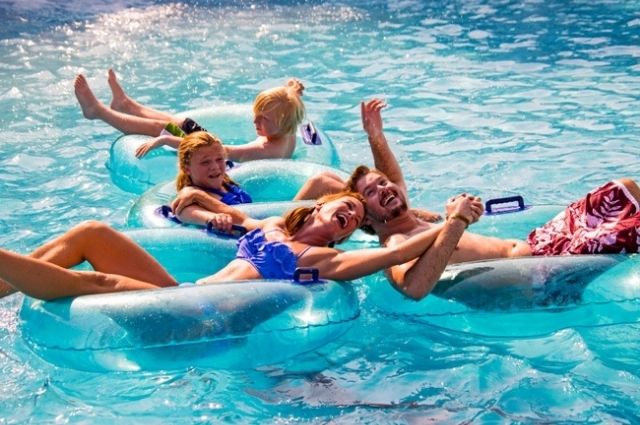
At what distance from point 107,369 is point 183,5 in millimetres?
8889

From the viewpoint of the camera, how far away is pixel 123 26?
37.4ft

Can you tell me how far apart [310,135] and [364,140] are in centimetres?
98

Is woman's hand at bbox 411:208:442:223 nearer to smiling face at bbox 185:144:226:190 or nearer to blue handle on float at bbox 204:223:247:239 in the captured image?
blue handle on float at bbox 204:223:247:239

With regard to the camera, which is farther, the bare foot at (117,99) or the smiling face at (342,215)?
the bare foot at (117,99)

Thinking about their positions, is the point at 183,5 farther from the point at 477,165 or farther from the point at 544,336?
the point at 544,336

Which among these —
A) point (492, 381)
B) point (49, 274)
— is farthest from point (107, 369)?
point (492, 381)

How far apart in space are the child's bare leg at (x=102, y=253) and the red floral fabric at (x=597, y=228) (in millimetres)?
1817

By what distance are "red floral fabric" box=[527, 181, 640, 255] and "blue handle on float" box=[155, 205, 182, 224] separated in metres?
1.83

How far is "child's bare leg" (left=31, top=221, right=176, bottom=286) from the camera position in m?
4.34

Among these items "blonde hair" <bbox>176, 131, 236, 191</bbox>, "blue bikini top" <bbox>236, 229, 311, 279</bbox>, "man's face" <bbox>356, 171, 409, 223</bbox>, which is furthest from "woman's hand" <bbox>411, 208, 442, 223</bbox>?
"blonde hair" <bbox>176, 131, 236, 191</bbox>

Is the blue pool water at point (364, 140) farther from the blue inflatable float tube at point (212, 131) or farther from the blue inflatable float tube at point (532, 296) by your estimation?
the blue inflatable float tube at point (212, 131)

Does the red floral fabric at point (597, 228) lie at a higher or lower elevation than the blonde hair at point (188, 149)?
lower

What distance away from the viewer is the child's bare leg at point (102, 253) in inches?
171

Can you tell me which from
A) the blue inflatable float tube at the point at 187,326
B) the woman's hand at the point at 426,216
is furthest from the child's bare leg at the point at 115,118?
the blue inflatable float tube at the point at 187,326
